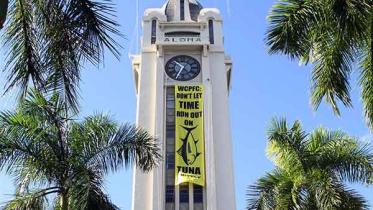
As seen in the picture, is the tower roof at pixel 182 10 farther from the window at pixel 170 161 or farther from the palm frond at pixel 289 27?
the palm frond at pixel 289 27

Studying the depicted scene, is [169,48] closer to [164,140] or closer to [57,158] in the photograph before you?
[164,140]

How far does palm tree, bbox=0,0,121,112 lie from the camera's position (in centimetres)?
855

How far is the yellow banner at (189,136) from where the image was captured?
161 feet

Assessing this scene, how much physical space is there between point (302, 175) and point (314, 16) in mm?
11343

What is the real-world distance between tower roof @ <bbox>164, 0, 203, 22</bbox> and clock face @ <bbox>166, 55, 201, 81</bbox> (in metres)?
4.50

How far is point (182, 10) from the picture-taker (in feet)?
199

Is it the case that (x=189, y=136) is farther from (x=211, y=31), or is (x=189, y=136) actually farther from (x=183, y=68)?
(x=211, y=31)

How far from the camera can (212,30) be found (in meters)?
59.2

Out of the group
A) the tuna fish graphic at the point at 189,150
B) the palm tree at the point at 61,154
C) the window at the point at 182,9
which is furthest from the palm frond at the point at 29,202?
the window at the point at 182,9

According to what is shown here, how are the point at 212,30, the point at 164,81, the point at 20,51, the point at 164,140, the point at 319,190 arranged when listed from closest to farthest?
1. the point at 20,51
2. the point at 319,190
3. the point at 164,140
4. the point at 164,81
5. the point at 212,30

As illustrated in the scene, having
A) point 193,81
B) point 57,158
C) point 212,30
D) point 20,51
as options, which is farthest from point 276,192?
point 212,30

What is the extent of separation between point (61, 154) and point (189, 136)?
3426cm

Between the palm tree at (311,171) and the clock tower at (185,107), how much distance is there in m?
24.8

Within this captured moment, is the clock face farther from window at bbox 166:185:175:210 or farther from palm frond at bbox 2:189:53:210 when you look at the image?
palm frond at bbox 2:189:53:210
